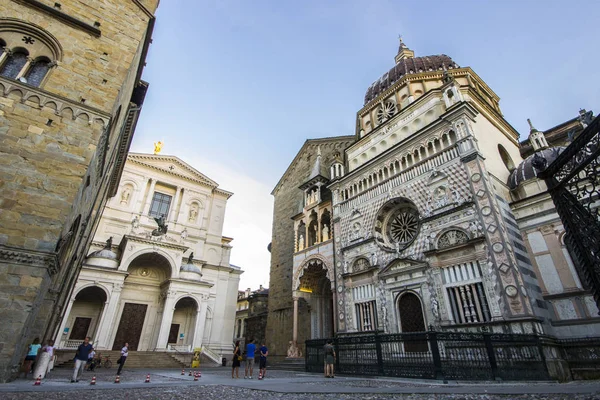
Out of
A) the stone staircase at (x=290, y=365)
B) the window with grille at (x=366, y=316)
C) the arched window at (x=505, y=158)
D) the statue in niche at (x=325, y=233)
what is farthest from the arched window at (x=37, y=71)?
the arched window at (x=505, y=158)

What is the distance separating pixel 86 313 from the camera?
21.8m

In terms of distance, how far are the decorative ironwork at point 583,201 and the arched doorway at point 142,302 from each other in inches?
965

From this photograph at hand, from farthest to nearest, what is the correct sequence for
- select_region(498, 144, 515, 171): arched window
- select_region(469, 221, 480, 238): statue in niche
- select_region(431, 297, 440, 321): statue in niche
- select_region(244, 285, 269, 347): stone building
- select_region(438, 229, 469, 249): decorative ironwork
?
select_region(244, 285, 269, 347): stone building, select_region(498, 144, 515, 171): arched window, select_region(438, 229, 469, 249): decorative ironwork, select_region(431, 297, 440, 321): statue in niche, select_region(469, 221, 480, 238): statue in niche

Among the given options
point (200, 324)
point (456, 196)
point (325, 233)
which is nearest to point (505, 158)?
point (456, 196)

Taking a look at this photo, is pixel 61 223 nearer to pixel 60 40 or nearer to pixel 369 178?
pixel 60 40

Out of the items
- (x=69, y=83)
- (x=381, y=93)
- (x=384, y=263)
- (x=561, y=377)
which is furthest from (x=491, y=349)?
(x=381, y=93)

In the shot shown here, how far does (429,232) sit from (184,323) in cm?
2039

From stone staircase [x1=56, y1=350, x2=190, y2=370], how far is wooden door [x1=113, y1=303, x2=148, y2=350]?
192cm

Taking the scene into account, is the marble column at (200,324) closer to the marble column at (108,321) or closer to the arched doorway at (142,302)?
the arched doorway at (142,302)

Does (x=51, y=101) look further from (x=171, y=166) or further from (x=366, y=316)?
(x=171, y=166)

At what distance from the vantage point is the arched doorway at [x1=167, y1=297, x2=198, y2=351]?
23625 mm

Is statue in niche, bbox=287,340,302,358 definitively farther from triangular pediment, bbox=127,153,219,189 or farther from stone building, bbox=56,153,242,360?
triangular pediment, bbox=127,153,219,189

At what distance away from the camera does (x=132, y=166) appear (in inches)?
1080

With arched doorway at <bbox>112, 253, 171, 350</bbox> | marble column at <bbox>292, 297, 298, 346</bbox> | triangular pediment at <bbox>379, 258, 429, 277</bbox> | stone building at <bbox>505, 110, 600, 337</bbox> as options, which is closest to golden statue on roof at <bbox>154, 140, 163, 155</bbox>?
arched doorway at <bbox>112, 253, 171, 350</bbox>
